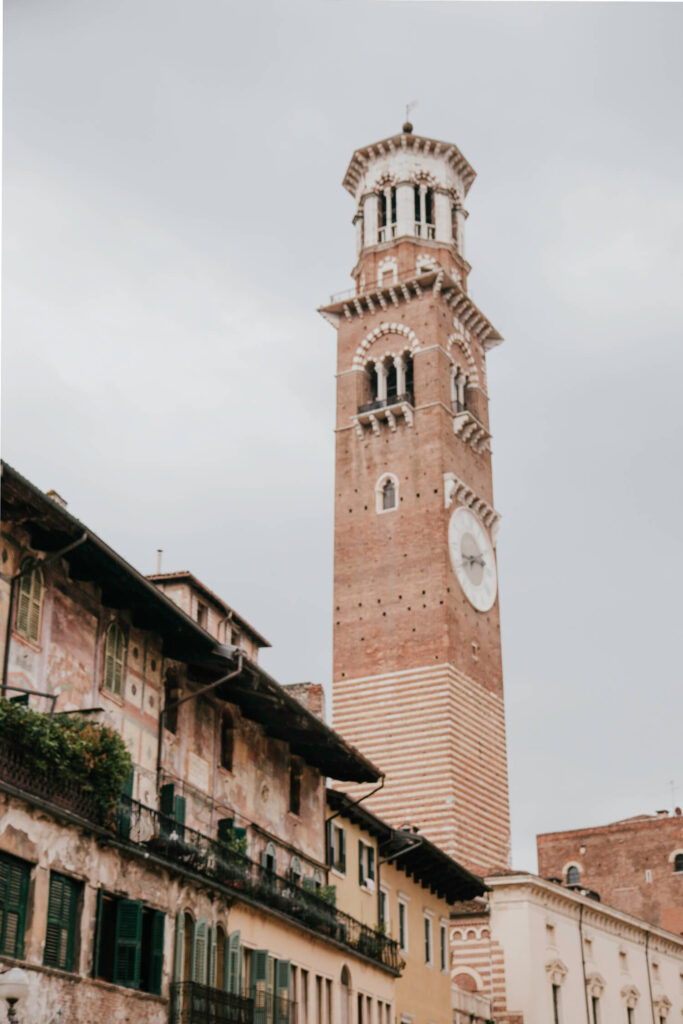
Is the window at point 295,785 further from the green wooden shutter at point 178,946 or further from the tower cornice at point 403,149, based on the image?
the tower cornice at point 403,149

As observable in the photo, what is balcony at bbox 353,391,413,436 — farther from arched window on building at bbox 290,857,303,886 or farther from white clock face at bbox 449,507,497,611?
arched window on building at bbox 290,857,303,886

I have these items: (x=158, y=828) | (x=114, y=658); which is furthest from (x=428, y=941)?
(x=114, y=658)

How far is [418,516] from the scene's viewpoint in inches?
2309

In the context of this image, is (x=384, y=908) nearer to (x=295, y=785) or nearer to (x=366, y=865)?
(x=366, y=865)

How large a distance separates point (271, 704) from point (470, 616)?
3275 cm

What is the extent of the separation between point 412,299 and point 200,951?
45.6m

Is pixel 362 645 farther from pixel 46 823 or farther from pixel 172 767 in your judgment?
pixel 46 823

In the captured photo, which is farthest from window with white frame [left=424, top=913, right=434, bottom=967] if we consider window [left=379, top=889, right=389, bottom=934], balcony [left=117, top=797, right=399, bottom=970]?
balcony [left=117, top=797, right=399, bottom=970]

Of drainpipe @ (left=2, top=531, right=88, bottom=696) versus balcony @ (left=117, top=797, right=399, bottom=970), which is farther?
balcony @ (left=117, top=797, right=399, bottom=970)

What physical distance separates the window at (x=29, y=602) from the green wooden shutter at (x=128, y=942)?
12.6 ft

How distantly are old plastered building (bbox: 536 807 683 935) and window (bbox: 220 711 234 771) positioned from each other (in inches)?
1665

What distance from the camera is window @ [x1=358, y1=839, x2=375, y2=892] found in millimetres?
31781

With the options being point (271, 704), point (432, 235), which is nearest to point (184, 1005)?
point (271, 704)

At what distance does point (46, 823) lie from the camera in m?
17.5
